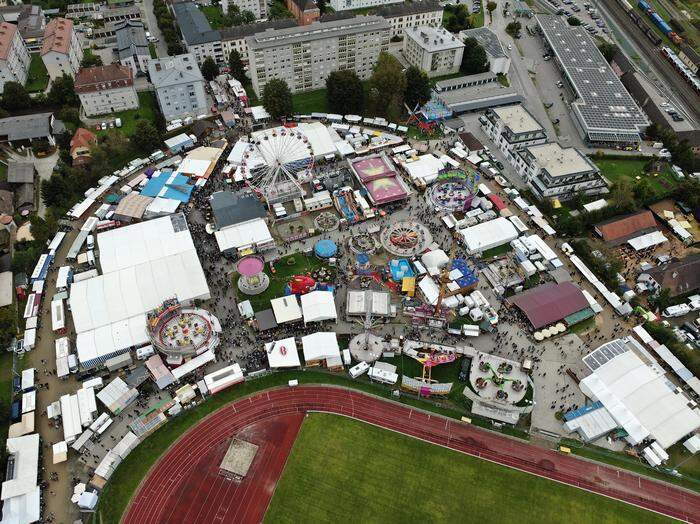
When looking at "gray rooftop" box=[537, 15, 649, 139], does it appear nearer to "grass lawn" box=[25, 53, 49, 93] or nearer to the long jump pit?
the long jump pit

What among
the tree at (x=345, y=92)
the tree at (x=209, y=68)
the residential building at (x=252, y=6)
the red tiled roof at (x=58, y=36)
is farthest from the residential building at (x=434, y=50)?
the red tiled roof at (x=58, y=36)

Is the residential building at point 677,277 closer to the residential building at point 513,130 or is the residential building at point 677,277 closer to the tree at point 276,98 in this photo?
the residential building at point 513,130

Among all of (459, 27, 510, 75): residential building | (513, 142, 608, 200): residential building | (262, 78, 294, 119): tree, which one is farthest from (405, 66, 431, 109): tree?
(513, 142, 608, 200): residential building

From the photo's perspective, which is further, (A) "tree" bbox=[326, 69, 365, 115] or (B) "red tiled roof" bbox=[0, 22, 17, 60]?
(B) "red tiled roof" bbox=[0, 22, 17, 60]

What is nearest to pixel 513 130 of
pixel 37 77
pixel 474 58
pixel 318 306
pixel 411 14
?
pixel 474 58

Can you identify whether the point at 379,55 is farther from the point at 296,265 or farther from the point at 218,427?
the point at 218,427

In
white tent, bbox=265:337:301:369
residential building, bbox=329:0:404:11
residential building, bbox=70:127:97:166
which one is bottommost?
white tent, bbox=265:337:301:369
